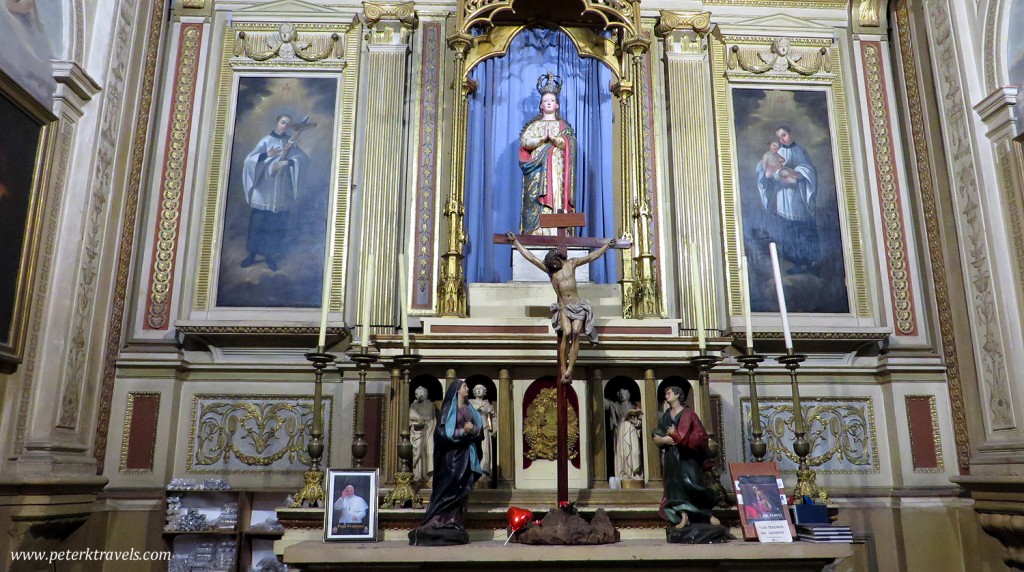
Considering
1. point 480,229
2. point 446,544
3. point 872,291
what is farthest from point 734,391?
point 446,544

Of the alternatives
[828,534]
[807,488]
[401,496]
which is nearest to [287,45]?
[401,496]

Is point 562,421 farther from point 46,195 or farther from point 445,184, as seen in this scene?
point 46,195

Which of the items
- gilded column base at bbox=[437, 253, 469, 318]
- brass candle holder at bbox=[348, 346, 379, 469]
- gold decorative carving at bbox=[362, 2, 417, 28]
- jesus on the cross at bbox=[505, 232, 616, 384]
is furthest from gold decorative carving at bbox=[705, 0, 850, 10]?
brass candle holder at bbox=[348, 346, 379, 469]

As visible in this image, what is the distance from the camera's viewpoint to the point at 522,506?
5.15 m

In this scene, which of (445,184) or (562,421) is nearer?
(562,421)

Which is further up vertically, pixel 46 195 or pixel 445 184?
pixel 445 184

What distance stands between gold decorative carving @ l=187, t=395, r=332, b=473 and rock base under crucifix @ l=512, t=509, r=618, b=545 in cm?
287

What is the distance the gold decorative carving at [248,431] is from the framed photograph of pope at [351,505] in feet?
7.04

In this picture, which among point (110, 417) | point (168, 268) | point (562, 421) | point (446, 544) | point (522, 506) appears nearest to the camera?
point (446, 544)

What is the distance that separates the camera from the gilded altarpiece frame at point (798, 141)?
7270mm

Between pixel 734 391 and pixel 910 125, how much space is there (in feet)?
10.0

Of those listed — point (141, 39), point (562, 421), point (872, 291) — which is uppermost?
point (141, 39)

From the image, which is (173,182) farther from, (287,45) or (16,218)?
(16,218)

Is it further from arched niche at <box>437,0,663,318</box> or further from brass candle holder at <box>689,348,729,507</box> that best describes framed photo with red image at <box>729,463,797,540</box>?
arched niche at <box>437,0,663,318</box>
